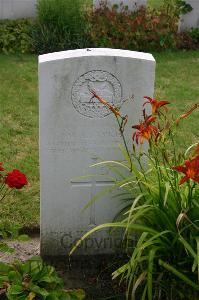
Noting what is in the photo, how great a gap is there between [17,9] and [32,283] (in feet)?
21.4

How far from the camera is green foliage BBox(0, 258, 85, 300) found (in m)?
3.13

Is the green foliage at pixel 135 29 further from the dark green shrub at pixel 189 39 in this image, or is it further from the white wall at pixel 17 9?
the white wall at pixel 17 9

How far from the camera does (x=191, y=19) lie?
9.02 meters

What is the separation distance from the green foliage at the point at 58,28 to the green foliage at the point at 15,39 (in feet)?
0.42

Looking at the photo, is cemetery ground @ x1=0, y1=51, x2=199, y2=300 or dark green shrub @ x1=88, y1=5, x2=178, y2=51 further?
dark green shrub @ x1=88, y1=5, x2=178, y2=51

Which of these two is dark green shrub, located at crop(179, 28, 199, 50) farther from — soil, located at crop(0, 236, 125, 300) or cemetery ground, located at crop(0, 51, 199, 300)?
soil, located at crop(0, 236, 125, 300)

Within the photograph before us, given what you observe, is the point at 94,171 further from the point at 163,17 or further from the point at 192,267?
the point at 163,17

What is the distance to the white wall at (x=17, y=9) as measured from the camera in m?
8.89

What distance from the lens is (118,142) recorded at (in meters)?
3.71

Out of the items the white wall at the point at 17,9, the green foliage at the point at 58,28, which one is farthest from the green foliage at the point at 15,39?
the white wall at the point at 17,9

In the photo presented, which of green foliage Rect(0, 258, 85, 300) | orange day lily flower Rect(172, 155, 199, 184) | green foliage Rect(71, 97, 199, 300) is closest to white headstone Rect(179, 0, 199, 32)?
green foliage Rect(71, 97, 199, 300)

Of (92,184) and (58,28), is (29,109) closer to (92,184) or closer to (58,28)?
(58,28)

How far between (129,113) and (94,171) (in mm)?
447

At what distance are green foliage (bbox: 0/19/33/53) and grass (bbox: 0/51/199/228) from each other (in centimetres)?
18
